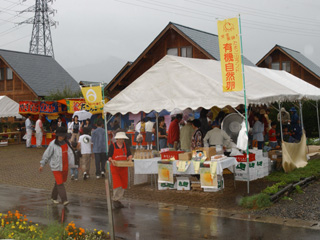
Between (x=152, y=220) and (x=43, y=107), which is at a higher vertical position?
(x=43, y=107)

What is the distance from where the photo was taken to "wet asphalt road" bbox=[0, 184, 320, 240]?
293 inches

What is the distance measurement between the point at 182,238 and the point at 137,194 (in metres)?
4.63

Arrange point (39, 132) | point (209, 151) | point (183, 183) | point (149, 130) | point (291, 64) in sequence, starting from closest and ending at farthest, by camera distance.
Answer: point (209, 151)
point (183, 183)
point (149, 130)
point (39, 132)
point (291, 64)

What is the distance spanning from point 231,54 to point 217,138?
2.70 metres

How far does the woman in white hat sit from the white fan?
4.06 metres

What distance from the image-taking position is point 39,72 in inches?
1441

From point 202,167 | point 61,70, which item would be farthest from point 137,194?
point 61,70

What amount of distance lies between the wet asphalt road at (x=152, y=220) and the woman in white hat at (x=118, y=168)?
38cm

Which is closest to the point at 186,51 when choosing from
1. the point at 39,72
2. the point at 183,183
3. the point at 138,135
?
the point at 138,135

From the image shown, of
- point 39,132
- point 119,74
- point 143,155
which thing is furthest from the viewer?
point 119,74

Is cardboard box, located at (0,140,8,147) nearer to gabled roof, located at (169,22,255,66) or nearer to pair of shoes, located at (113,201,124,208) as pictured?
gabled roof, located at (169,22,255,66)

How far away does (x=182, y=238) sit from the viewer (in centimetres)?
729

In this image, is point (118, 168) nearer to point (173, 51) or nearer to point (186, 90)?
point (186, 90)

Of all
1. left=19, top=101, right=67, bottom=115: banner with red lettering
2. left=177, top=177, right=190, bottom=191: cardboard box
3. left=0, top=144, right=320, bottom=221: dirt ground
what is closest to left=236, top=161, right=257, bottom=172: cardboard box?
left=0, top=144, right=320, bottom=221: dirt ground
